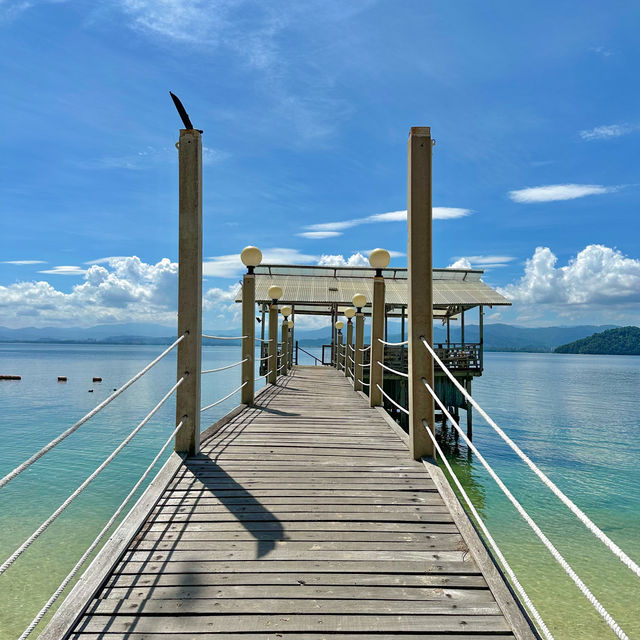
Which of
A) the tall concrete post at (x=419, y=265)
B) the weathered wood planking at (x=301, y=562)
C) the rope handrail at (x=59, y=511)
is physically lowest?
the weathered wood planking at (x=301, y=562)

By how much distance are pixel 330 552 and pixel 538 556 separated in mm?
6841

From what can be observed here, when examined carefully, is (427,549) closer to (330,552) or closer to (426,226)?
(330,552)

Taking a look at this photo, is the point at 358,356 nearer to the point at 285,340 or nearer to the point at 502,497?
the point at 285,340

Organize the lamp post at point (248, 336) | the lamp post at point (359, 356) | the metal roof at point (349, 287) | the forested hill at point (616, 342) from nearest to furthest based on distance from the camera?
the lamp post at point (248, 336)
the lamp post at point (359, 356)
the metal roof at point (349, 287)
the forested hill at point (616, 342)

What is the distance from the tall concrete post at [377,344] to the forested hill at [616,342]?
160m

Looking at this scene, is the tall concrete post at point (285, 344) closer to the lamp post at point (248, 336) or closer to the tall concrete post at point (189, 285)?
the lamp post at point (248, 336)

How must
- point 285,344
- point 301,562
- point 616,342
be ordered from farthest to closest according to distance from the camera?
point 616,342, point 285,344, point 301,562

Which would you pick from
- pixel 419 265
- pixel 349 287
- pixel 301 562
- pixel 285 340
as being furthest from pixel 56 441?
pixel 349 287

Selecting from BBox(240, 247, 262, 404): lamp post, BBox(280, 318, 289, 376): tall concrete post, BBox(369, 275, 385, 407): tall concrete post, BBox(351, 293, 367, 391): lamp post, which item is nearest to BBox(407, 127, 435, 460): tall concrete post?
BBox(369, 275, 385, 407): tall concrete post

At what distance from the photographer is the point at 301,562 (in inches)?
89.9

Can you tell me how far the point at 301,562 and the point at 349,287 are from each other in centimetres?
1857

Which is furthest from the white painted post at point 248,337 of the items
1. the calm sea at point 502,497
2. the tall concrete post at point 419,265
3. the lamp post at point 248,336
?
the calm sea at point 502,497

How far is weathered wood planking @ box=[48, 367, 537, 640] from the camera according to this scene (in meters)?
1.88

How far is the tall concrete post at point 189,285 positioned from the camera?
3.73m
